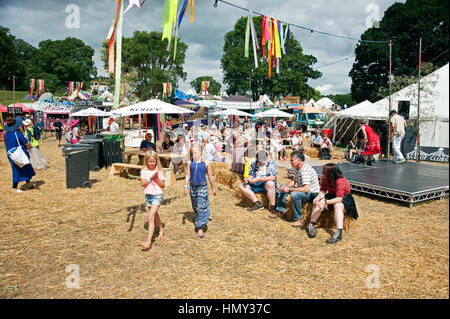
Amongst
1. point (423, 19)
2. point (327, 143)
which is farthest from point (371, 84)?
point (327, 143)

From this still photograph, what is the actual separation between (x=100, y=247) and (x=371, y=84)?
4365cm

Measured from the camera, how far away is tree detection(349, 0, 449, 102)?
2966cm

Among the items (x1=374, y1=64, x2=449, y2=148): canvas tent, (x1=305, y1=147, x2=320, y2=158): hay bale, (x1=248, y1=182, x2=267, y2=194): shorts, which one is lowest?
(x1=248, y1=182, x2=267, y2=194): shorts

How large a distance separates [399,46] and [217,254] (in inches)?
1510

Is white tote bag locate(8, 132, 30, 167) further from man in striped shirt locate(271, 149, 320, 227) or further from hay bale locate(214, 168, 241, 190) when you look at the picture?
man in striped shirt locate(271, 149, 320, 227)

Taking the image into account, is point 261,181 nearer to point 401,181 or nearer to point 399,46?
point 401,181

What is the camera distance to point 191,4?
6.36m

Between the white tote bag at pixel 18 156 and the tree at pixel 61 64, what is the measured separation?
5500 cm

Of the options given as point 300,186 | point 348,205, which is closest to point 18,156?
point 300,186

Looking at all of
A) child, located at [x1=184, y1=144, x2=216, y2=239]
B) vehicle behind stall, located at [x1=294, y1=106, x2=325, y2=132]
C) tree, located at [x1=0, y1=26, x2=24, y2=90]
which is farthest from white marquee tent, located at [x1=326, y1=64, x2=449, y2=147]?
tree, located at [x1=0, y1=26, x2=24, y2=90]

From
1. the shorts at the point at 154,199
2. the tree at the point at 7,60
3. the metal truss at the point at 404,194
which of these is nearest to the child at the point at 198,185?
the shorts at the point at 154,199

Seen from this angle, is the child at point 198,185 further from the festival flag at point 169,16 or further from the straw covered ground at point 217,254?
the festival flag at point 169,16

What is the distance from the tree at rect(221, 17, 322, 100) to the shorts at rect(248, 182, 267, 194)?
44.6 m
